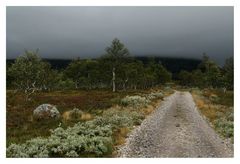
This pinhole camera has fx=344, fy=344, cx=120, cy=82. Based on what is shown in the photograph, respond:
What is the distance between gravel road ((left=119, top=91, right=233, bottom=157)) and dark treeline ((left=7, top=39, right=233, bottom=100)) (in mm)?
28830

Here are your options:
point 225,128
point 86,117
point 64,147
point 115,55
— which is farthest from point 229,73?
point 64,147

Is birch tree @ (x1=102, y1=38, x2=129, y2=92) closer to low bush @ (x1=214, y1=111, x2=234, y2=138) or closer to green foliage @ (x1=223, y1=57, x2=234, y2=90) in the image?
green foliage @ (x1=223, y1=57, x2=234, y2=90)

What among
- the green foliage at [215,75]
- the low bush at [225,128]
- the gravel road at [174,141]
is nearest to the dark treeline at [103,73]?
the green foliage at [215,75]

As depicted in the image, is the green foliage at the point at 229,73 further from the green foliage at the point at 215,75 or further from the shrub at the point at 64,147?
the shrub at the point at 64,147

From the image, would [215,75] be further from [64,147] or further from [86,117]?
[64,147]

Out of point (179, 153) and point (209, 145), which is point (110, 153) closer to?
point (179, 153)

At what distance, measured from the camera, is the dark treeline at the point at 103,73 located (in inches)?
2141

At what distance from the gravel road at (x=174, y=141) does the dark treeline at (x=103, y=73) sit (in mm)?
28830

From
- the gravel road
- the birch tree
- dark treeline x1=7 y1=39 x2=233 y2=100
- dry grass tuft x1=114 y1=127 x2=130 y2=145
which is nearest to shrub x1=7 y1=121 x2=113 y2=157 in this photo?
dry grass tuft x1=114 y1=127 x2=130 y2=145

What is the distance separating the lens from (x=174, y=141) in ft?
69.5

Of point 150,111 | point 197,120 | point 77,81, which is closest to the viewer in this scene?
point 197,120

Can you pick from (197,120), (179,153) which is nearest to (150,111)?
(197,120)
